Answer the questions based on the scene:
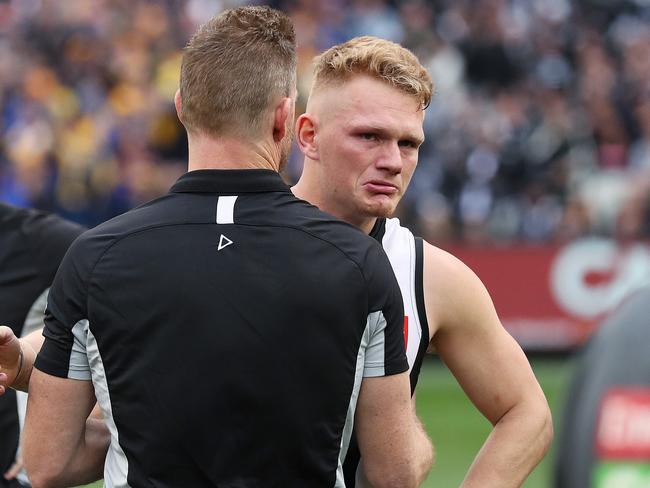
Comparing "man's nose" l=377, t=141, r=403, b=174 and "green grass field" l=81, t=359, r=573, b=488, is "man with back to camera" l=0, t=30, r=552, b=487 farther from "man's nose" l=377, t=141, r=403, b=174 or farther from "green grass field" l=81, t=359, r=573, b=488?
"green grass field" l=81, t=359, r=573, b=488

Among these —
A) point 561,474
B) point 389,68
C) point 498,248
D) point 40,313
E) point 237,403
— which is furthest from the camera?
point 498,248

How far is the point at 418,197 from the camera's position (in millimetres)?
14289

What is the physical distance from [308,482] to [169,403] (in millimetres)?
363

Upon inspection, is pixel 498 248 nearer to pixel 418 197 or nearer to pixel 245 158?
pixel 418 197

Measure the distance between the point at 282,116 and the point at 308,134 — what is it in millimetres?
772

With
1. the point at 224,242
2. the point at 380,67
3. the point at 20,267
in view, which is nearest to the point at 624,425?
the point at 224,242

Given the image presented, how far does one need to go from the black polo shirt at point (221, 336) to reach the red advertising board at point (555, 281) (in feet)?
34.3

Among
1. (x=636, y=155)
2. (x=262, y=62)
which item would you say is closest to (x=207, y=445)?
(x=262, y=62)

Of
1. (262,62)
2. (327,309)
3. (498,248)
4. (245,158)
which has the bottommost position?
(498,248)

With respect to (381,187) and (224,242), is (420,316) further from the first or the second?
(224,242)

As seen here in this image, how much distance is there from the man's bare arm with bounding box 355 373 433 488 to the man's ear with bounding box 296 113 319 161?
0.95 metres

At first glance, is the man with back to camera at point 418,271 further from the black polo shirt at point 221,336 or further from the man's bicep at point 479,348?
the black polo shirt at point 221,336

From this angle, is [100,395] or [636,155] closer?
[100,395]

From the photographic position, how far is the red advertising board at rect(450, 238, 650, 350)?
1324cm
